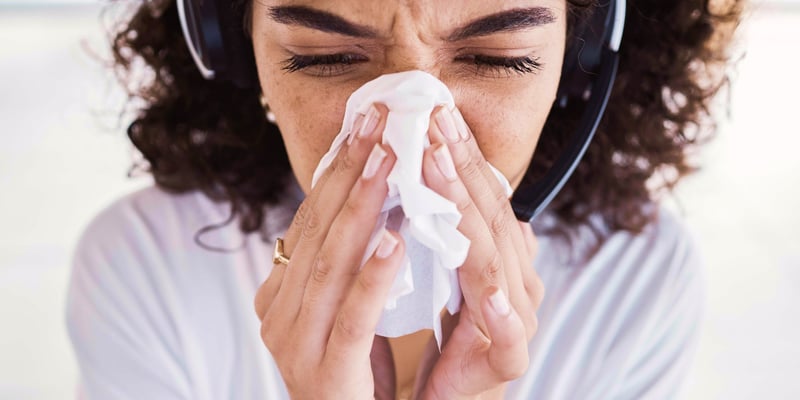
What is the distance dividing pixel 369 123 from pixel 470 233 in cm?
17

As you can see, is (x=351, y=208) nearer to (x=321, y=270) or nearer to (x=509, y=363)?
(x=321, y=270)

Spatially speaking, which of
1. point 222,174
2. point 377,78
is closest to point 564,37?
point 377,78

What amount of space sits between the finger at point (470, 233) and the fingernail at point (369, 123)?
70 mm

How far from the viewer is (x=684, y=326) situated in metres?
1.47

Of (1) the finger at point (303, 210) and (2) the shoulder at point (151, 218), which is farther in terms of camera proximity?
(2) the shoulder at point (151, 218)

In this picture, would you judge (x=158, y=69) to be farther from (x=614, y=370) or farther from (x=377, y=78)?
(x=614, y=370)

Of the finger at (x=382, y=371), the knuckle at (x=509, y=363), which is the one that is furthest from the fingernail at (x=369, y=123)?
the finger at (x=382, y=371)

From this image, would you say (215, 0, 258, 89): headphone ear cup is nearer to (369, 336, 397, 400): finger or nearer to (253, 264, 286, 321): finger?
(253, 264, 286, 321): finger

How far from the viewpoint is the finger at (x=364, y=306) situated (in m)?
0.95

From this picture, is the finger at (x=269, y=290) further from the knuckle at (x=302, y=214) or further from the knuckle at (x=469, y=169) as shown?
the knuckle at (x=469, y=169)

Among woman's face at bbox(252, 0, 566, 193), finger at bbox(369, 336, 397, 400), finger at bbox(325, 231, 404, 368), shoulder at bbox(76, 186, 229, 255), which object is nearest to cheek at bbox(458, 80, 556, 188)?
woman's face at bbox(252, 0, 566, 193)

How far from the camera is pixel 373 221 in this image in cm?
98

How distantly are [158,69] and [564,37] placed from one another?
805 mm

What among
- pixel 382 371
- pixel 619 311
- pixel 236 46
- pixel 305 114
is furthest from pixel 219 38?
pixel 619 311
